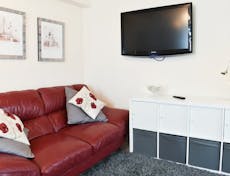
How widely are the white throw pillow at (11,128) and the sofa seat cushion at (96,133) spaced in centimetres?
59

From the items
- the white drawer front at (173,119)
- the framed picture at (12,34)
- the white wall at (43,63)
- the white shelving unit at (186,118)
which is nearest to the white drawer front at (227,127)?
the white shelving unit at (186,118)

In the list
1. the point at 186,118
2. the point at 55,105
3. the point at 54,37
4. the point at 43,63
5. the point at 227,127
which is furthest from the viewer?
the point at 54,37

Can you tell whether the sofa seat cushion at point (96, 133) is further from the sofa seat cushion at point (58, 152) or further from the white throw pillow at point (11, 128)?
the white throw pillow at point (11, 128)

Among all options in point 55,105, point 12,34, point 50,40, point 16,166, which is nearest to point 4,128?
point 16,166

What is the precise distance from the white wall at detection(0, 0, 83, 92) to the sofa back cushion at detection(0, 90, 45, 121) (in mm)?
280

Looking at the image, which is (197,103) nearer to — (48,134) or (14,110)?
(48,134)

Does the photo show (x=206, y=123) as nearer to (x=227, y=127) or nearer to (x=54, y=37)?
(x=227, y=127)

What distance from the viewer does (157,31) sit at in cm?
296

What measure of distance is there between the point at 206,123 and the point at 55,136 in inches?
66.1

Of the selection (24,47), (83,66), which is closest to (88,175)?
(24,47)

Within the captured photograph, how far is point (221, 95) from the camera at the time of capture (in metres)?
2.75

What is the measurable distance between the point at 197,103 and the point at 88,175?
143cm

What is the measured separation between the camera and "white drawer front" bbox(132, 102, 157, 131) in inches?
109

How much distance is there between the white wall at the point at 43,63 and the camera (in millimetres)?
2684
